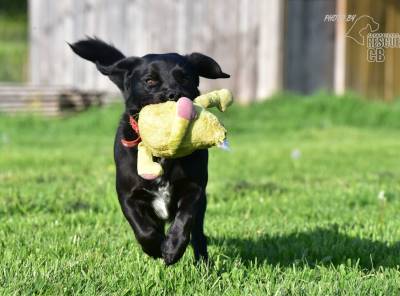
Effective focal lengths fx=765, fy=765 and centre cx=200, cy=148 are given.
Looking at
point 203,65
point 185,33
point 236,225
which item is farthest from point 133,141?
point 185,33

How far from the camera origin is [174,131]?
10.6ft

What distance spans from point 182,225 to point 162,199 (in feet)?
0.78

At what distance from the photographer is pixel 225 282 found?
3.21 m

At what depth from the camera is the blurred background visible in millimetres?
14344

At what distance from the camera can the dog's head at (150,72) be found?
12.6 ft

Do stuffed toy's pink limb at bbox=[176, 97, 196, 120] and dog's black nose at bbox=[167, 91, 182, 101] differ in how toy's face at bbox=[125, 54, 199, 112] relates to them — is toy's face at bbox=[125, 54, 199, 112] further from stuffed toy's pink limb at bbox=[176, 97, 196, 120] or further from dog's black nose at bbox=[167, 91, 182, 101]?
stuffed toy's pink limb at bbox=[176, 97, 196, 120]

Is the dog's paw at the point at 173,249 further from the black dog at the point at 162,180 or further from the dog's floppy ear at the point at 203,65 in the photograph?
the dog's floppy ear at the point at 203,65

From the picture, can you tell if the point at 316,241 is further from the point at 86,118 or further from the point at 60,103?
the point at 60,103

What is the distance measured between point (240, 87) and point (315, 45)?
1679mm

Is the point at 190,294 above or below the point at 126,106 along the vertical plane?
below

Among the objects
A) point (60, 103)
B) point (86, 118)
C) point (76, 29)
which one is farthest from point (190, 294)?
point (76, 29)

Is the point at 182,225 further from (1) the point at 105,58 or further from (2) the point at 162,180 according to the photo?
(1) the point at 105,58

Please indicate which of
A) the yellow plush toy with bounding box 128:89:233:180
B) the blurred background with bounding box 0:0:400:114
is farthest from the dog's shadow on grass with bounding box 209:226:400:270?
the blurred background with bounding box 0:0:400:114

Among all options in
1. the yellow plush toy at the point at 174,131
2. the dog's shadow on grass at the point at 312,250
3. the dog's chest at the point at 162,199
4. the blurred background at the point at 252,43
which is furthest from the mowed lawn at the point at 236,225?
the blurred background at the point at 252,43
